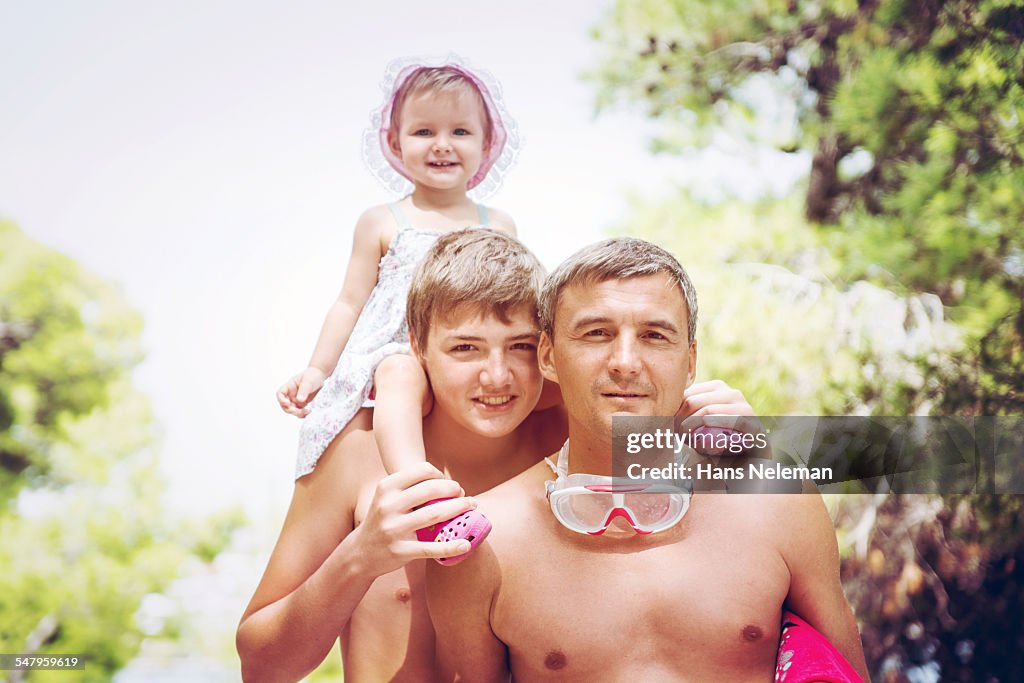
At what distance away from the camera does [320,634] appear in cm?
154

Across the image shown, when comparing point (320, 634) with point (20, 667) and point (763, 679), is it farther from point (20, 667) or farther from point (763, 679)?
point (20, 667)

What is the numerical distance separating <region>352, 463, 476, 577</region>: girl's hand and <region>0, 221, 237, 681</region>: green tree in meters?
2.37

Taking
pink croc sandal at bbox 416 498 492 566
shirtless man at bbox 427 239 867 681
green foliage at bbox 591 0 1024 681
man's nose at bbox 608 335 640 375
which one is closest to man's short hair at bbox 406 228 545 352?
shirtless man at bbox 427 239 867 681

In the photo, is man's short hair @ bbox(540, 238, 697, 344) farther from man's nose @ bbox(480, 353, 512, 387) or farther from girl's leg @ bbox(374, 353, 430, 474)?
girl's leg @ bbox(374, 353, 430, 474)

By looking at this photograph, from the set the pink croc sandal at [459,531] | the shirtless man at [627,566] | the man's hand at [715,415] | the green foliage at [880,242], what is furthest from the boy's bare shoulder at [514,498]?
the green foliage at [880,242]

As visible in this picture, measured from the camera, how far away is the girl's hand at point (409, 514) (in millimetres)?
1262

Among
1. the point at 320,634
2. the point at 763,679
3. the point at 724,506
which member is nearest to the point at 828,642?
the point at 763,679

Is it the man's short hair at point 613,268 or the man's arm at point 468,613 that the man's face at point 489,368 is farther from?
the man's arm at point 468,613

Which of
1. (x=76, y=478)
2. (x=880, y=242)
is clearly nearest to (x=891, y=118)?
(x=880, y=242)

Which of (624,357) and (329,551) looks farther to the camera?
(329,551)

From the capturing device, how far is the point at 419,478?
1319 mm

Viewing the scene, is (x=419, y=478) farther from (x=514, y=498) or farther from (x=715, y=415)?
(x=715, y=415)

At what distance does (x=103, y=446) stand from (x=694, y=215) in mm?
2435

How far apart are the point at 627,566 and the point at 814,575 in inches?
10.5
